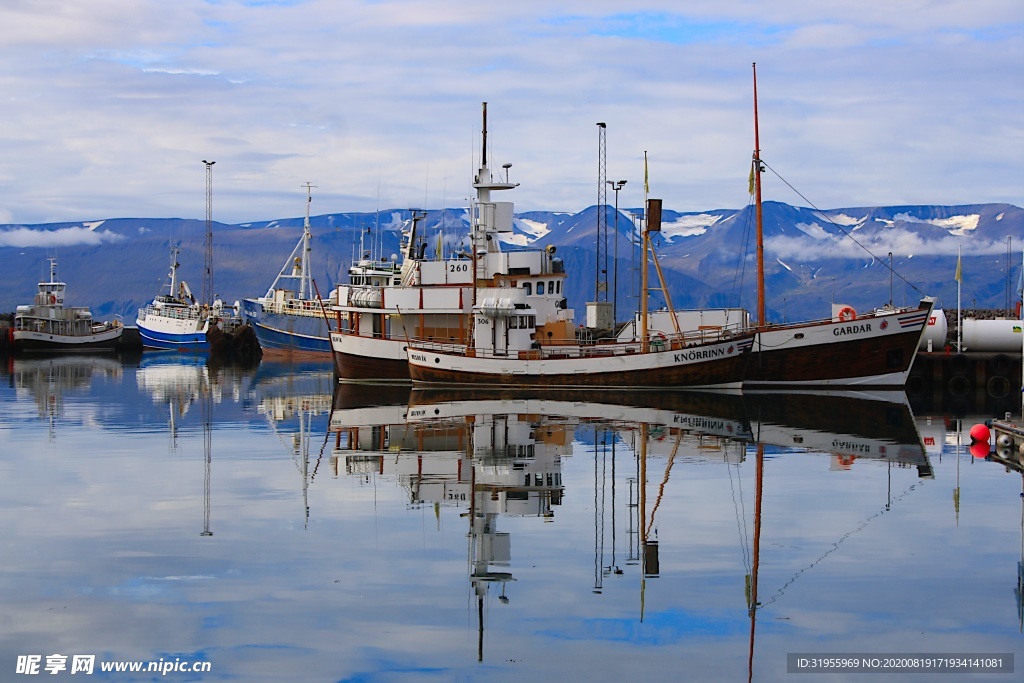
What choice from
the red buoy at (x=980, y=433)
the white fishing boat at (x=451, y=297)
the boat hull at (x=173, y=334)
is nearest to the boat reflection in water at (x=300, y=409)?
the white fishing boat at (x=451, y=297)

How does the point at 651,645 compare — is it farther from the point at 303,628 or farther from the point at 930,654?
the point at 303,628

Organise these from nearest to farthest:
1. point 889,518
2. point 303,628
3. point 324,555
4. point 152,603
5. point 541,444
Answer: point 303,628, point 152,603, point 324,555, point 889,518, point 541,444

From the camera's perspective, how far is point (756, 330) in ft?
172

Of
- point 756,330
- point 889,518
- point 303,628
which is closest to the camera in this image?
point 303,628

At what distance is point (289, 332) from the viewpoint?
325 ft

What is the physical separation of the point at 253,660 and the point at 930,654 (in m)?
A: 7.27

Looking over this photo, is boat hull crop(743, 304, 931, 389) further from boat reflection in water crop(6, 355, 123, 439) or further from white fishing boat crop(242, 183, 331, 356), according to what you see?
white fishing boat crop(242, 183, 331, 356)

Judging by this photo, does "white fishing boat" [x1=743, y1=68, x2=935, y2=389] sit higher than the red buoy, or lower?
higher

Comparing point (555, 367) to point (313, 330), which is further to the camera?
point (313, 330)

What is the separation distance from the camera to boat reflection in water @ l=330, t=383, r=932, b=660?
2158 centimetres

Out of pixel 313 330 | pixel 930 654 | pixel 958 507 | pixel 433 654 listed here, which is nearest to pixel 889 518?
pixel 958 507

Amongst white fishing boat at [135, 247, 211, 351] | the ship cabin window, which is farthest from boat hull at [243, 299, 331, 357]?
the ship cabin window

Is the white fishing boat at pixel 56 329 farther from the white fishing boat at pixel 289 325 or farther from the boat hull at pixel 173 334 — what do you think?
the white fishing boat at pixel 289 325

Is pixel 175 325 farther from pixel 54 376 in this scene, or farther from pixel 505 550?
pixel 505 550
